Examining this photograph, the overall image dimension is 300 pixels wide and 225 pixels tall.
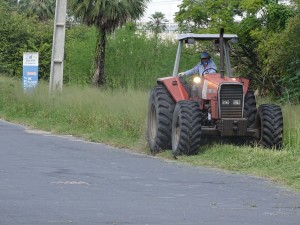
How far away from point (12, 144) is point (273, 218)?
1204cm

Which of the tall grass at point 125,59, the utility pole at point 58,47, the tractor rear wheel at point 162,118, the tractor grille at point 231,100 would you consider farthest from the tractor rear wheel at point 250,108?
the tall grass at point 125,59

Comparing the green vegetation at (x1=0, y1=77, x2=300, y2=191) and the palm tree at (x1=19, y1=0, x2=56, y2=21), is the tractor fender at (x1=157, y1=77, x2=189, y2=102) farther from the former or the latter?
the palm tree at (x1=19, y1=0, x2=56, y2=21)

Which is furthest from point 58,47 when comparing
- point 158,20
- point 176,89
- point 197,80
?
point 158,20

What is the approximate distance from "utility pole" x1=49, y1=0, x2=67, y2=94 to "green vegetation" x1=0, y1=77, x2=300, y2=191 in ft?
2.07

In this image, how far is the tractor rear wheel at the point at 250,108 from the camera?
64.7 ft

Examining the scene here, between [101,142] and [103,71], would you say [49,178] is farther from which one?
[103,71]

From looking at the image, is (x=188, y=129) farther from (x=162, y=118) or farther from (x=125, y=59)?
(x=125, y=59)

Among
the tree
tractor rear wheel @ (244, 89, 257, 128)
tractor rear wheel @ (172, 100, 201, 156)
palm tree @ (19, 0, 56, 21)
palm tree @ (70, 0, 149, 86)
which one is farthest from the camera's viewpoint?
palm tree @ (19, 0, 56, 21)

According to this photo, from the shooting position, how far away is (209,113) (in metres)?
19.5

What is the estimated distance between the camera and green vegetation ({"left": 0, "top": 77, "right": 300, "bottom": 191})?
16.7 m

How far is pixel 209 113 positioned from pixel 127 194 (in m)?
7.15

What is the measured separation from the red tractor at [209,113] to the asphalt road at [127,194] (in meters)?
0.85

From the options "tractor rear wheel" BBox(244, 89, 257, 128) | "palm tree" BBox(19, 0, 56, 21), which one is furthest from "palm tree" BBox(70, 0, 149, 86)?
"palm tree" BBox(19, 0, 56, 21)

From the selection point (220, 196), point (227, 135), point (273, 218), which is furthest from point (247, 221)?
point (227, 135)
